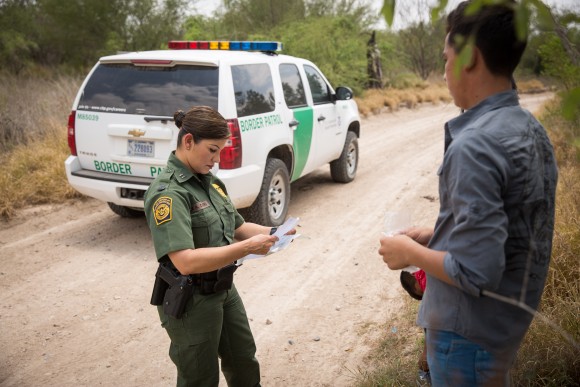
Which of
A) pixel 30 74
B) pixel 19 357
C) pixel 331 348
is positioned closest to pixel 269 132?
pixel 331 348

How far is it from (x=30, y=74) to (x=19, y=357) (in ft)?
53.4

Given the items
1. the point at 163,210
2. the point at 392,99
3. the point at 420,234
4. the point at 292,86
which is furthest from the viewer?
the point at 392,99

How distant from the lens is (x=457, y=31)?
167 cm

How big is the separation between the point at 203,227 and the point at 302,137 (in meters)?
4.29

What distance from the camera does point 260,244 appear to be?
102 inches

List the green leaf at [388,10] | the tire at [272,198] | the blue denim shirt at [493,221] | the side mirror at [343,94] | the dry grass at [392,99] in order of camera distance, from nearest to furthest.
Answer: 1. the green leaf at [388,10]
2. the blue denim shirt at [493,221]
3. the tire at [272,198]
4. the side mirror at [343,94]
5. the dry grass at [392,99]

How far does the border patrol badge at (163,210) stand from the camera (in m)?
2.44

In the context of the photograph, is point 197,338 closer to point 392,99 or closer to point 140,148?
point 140,148

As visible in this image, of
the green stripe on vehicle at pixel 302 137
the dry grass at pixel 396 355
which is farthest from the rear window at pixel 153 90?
the dry grass at pixel 396 355

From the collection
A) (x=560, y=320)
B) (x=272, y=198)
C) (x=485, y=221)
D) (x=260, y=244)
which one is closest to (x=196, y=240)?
(x=260, y=244)

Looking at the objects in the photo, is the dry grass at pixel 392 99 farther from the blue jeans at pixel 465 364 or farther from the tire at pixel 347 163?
the blue jeans at pixel 465 364

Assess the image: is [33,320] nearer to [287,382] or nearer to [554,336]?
[287,382]

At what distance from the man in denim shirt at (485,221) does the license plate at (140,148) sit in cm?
405

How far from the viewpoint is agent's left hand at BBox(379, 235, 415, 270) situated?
179 centimetres
